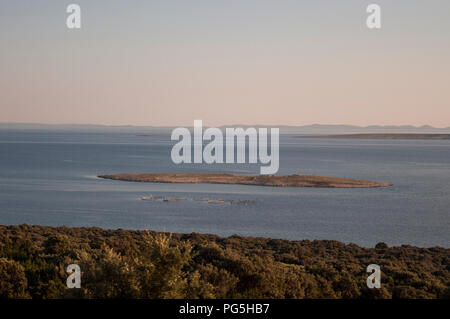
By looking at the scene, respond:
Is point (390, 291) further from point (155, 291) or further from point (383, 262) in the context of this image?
point (383, 262)

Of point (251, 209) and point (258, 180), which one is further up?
point (258, 180)

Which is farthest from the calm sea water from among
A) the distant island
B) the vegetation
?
the vegetation

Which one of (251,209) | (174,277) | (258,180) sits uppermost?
(174,277)

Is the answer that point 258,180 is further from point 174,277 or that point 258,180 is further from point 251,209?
point 174,277

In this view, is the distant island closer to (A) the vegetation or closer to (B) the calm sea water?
(B) the calm sea water

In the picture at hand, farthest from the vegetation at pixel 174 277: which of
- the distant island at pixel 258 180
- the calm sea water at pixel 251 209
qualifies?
the distant island at pixel 258 180

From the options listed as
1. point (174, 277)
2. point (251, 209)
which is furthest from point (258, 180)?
point (174, 277)

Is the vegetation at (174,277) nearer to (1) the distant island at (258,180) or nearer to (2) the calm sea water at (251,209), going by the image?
(2) the calm sea water at (251,209)

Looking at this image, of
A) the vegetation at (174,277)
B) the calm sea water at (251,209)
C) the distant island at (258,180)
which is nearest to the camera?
the vegetation at (174,277)
